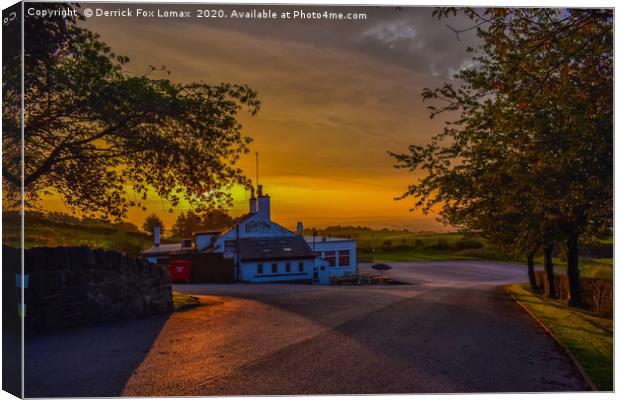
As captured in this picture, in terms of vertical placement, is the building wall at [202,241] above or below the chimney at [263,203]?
below

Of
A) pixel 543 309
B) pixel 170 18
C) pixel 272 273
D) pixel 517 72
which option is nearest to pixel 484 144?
pixel 517 72

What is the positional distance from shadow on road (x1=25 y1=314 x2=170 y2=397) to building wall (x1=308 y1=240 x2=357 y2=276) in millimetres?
34200

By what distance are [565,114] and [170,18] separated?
953cm

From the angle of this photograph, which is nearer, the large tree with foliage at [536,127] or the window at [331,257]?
the large tree with foliage at [536,127]

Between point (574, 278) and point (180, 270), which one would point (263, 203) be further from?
point (180, 270)

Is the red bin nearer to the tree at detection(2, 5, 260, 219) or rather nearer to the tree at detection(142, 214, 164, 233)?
the tree at detection(142, 214, 164, 233)

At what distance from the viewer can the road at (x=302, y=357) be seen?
368 inches

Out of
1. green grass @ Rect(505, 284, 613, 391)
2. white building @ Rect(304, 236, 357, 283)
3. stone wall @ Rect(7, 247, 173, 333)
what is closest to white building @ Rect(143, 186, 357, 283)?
white building @ Rect(304, 236, 357, 283)

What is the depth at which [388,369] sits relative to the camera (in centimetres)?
997

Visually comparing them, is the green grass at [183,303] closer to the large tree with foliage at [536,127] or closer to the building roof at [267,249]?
the large tree with foliage at [536,127]

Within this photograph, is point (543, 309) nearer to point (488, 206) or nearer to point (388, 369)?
point (488, 206)

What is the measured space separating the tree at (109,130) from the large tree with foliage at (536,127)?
4.27m

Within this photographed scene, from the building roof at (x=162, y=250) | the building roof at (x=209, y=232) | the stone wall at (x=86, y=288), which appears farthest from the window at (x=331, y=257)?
the stone wall at (x=86, y=288)

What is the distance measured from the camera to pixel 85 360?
1020cm
